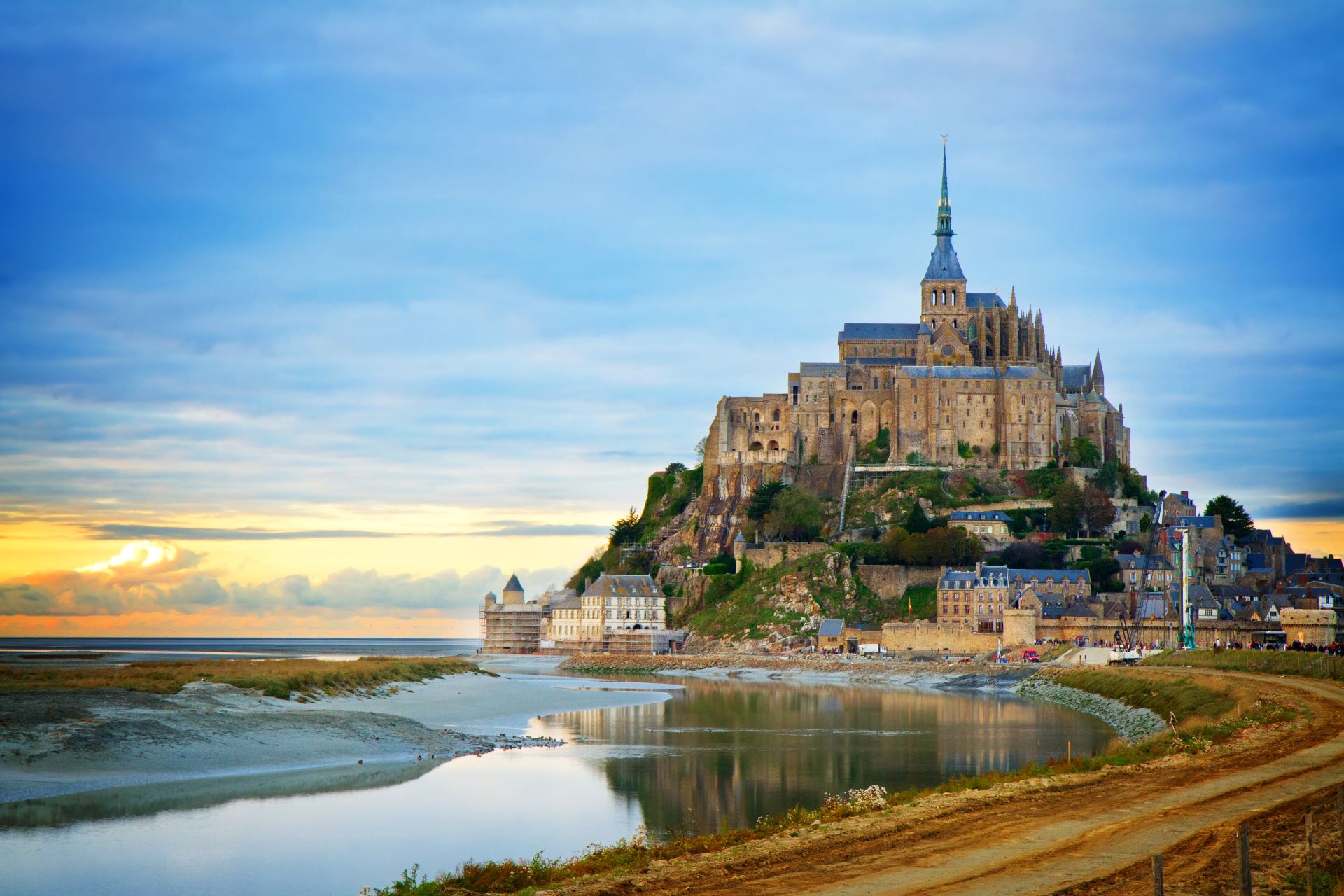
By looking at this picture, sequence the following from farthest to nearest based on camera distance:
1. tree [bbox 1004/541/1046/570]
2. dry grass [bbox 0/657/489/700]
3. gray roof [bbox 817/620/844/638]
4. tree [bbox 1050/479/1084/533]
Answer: tree [bbox 1050/479/1084/533]
tree [bbox 1004/541/1046/570]
gray roof [bbox 817/620/844/638]
dry grass [bbox 0/657/489/700]

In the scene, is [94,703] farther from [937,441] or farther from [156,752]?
[937,441]

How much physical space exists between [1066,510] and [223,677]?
66.9m

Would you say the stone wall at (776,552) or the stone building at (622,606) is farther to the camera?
the stone building at (622,606)

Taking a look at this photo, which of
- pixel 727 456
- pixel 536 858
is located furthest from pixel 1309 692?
pixel 727 456

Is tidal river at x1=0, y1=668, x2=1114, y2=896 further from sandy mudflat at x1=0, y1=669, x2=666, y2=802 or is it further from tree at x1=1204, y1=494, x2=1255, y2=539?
tree at x1=1204, y1=494, x2=1255, y2=539

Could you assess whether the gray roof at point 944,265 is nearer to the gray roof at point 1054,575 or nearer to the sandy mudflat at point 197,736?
the gray roof at point 1054,575

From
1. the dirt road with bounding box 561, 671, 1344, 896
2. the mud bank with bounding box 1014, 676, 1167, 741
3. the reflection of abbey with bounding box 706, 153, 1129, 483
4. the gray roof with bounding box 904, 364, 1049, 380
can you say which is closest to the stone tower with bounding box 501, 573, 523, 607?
the reflection of abbey with bounding box 706, 153, 1129, 483

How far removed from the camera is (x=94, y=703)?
3584cm

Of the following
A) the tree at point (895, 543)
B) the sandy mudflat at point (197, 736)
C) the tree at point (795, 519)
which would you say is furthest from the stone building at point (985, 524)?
the sandy mudflat at point (197, 736)

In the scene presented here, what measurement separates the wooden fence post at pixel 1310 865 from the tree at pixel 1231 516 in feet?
295

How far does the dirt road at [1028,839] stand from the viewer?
52.0ft

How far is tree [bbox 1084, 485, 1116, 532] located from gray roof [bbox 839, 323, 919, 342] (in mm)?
21337

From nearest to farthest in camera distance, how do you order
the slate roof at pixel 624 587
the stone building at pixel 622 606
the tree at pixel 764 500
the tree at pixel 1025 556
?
1. the tree at pixel 1025 556
2. the stone building at pixel 622 606
3. the slate roof at pixel 624 587
4. the tree at pixel 764 500

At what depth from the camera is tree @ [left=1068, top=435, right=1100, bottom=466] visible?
10369cm
